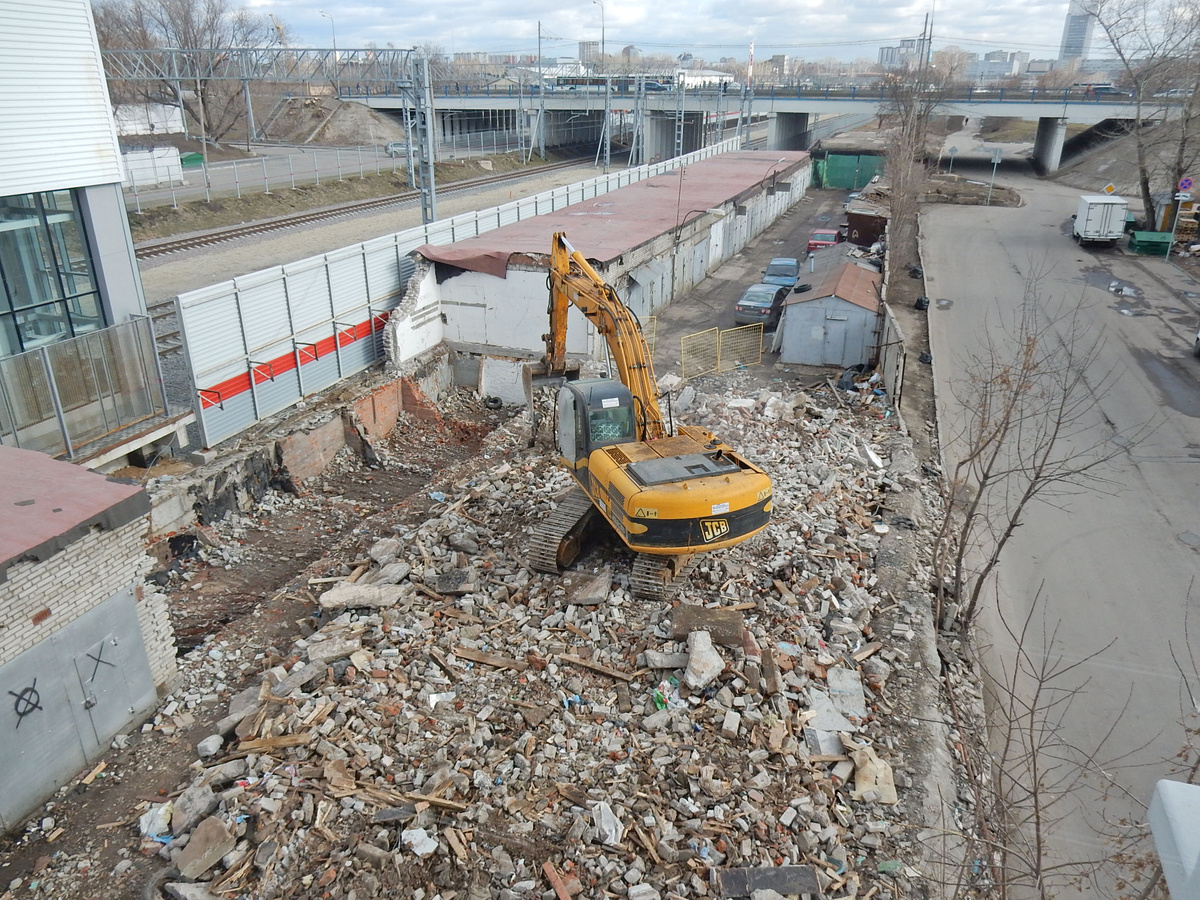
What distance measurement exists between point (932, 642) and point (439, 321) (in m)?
15.2

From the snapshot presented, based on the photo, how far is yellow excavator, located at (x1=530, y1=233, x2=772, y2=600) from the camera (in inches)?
406

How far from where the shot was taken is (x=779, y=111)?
65.9 meters

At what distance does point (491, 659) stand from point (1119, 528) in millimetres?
11467

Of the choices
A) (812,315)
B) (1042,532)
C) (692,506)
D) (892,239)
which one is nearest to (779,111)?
(892,239)

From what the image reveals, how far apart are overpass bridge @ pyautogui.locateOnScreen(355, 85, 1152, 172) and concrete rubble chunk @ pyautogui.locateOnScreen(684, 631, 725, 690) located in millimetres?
46330

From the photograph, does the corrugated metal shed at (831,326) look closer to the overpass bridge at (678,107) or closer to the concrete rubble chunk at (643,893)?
the concrete rubble chunk at (643,893)

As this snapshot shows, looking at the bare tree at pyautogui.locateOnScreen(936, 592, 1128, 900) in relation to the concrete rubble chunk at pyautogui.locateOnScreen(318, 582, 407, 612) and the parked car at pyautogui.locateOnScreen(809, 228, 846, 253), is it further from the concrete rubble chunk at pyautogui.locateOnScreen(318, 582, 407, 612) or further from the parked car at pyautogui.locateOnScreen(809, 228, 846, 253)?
the parked car at pyautogui.locateOnScreen(809, 228, 846, 253)

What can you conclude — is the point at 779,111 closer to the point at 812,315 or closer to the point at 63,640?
the point at 812,315

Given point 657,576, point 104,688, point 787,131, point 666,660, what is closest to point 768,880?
point 666,660

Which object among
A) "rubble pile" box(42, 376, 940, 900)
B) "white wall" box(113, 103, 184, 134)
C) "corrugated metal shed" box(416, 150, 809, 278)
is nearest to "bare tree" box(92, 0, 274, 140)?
"white wall" box(113, 103, 184, 134)

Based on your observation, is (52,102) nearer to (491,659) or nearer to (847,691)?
(491,659)

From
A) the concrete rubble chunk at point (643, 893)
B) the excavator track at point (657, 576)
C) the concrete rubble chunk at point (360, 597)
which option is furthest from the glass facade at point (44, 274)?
the concrete rubble chunk at point (643, 893)

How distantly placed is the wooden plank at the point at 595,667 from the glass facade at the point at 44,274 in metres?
10.8

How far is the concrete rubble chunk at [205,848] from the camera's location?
7246 mm
